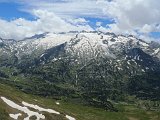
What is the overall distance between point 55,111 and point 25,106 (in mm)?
17031

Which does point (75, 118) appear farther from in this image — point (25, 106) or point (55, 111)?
point (25, 106)

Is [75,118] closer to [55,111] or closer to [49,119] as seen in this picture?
[55,111]

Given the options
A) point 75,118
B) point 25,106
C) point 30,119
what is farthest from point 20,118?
point 75,118

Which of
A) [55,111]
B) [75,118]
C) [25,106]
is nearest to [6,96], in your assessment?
[25,106]

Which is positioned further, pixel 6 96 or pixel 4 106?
pixel 6 96

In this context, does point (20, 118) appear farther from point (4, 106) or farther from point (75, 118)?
point (75, 118)

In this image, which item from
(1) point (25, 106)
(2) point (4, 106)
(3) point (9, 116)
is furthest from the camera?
(1) point (25, 106)

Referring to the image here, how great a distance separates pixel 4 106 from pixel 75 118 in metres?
39.6

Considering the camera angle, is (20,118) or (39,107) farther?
(39,107)

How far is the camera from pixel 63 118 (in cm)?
17512

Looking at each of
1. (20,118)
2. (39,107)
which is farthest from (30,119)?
(39,107)

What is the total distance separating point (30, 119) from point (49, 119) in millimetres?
10103

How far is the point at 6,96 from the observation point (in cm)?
18412

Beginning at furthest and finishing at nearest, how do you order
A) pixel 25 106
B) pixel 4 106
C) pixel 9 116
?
1. pixel 25 106
2. pixel 4 106
3. pixel 9 116
